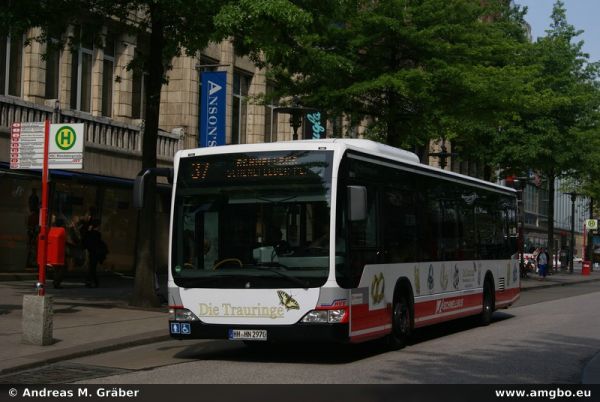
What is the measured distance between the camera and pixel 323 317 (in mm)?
11711

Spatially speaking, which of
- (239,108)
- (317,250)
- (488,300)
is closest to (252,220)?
(317,250)

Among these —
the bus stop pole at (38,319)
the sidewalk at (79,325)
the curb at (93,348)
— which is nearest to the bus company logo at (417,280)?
the sidewalk at (79,325)

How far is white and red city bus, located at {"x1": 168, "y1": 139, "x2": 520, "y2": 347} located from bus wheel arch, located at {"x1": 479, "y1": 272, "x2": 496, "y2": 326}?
5.60 m

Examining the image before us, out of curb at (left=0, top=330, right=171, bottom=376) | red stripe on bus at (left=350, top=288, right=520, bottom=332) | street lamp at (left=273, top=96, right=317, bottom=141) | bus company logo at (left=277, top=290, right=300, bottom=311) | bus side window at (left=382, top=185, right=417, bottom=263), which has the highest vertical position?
street lamp at (left=273, top=96, right=317, bottom=141)

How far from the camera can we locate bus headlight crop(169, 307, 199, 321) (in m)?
12.3

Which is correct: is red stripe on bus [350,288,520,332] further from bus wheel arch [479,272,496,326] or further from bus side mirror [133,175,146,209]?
bus side mirror [133,175,146,209]

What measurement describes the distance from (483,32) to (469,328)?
1274 centimetres

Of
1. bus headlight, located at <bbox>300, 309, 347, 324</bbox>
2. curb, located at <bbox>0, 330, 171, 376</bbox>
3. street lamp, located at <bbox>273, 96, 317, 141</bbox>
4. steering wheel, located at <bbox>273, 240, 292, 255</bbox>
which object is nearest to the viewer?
curb, located at <bbox>0, 330, 171, 376</bbox>

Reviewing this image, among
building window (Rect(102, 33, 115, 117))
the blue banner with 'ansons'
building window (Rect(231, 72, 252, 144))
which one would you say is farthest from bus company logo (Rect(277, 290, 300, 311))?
building window (Rect(231, 72, 252, 144))

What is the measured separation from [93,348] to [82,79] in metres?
15.4

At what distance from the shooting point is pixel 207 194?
12.5 m

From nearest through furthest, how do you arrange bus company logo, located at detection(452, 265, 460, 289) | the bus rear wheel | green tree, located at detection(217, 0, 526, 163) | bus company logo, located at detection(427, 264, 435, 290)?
1. the bus rear wheel
2. bus company logo, located at detection(427, 264, 435, 290)
3. bus company logo, located at detection(452, 265, 460, 289)
4. green tree, located at detection(217, 0, 526, 163)

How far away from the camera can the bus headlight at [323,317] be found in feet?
38.4

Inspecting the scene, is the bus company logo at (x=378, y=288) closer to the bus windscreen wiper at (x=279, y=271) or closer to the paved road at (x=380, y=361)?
the paved road at (x=380, y=361)
